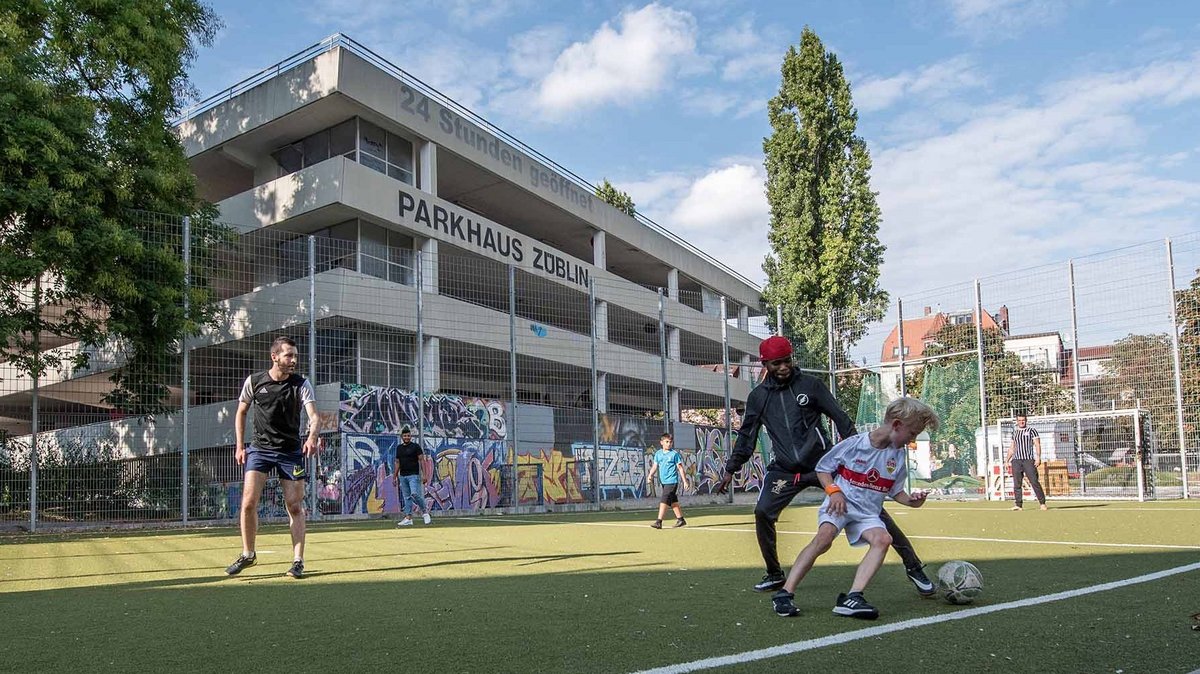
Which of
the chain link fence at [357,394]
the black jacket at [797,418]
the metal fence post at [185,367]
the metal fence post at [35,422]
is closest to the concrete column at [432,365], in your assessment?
the chain link fence at [357,394]

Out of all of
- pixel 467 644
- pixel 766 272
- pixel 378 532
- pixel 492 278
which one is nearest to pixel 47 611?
pixel 467 644

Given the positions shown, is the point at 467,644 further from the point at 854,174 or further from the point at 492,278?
the point at 854,174

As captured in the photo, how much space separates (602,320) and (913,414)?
2225cm

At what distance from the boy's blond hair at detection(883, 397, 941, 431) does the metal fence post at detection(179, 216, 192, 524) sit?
13118 millimetres

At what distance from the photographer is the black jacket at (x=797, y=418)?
18.0 feet

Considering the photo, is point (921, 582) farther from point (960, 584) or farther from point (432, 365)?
point (432, 365)

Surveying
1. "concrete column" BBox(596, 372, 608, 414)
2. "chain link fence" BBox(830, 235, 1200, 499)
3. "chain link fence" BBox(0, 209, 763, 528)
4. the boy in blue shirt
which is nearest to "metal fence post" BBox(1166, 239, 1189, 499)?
"chain link fence" BBox(830, 235, 1200, 499)

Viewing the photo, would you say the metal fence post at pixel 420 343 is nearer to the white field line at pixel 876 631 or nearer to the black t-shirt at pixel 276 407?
the black t-shirt at pixel 276 407

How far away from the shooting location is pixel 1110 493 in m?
20.9

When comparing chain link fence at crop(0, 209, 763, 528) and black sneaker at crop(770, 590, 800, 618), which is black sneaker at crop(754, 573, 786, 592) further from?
chain link fence at crop(0, 209, 763, 528)

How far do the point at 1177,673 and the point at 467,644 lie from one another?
277 cm

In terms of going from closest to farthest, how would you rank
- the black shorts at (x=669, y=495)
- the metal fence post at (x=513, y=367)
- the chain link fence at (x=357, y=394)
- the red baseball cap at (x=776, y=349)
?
the red baseball cap at (x=776, y=349)
the black shorts at (x=669, y=495)
the chain link fence at (x=357, y=394)
the metal fence post at (x=513, y=367)

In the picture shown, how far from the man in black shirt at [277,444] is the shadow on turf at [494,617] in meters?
0.36

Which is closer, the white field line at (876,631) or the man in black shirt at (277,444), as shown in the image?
the white field line at (876,631)
